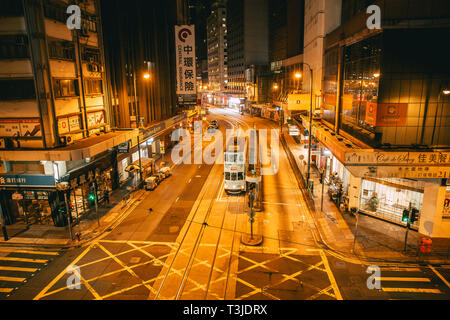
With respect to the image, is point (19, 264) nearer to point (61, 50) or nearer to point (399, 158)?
point (61, 50)

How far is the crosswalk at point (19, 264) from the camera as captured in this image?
1672 cm

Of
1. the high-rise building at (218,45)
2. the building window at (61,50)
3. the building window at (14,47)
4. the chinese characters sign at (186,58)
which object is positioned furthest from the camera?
the high-rise building at (218,45)

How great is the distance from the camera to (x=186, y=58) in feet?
121

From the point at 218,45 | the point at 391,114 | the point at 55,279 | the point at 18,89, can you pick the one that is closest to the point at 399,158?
the point at 391,114

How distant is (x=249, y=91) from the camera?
10800 cm

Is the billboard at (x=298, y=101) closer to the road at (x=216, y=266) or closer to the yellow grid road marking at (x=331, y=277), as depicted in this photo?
the road at (x=216, y=266)

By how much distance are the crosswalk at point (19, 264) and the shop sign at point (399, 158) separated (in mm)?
20950

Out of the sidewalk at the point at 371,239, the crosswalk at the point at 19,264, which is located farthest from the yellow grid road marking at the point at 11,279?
the sidewalk at the point at 371,239

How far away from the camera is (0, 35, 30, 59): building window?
71.1 ft

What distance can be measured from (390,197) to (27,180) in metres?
28.4

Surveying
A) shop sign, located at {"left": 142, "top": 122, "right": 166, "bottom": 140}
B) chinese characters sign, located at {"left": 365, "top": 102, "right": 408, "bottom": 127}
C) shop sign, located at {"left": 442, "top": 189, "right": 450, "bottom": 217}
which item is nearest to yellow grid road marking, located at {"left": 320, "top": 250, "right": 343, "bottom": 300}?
shop sign, located at {"left": 442, "top": 189, "right": 450, "bottom": 217}

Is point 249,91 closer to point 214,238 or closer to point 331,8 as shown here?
point 331,8

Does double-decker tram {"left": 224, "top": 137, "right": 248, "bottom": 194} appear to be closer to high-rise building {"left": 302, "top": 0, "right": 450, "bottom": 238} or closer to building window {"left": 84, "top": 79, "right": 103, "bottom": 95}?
high-rise building {"left": 302, "top": 0, "right": 450, "bottom": 238}

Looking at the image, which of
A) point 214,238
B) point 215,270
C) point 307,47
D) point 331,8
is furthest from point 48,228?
point 307,47
